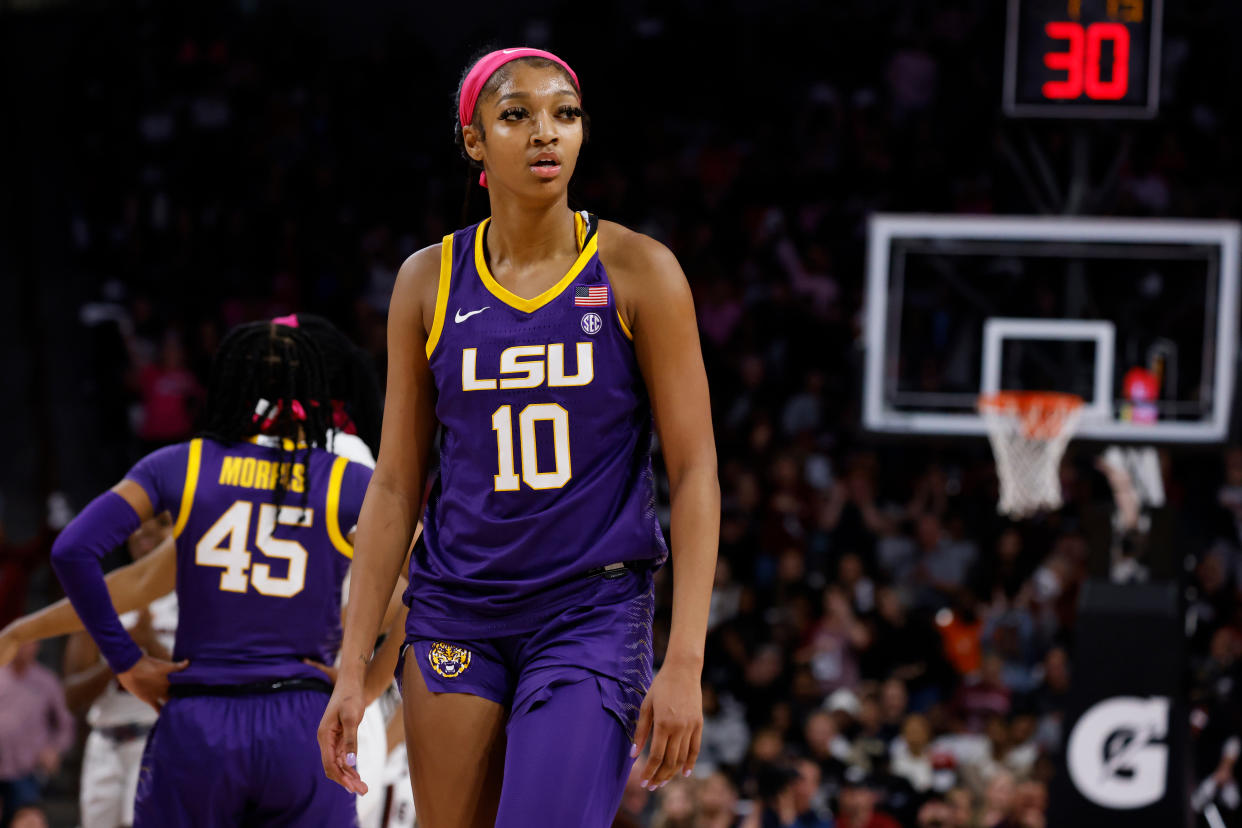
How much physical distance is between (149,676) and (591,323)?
1.83m

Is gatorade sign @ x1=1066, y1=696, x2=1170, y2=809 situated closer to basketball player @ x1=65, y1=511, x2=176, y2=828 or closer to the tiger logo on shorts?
basketball player @ x1=65, y1=511, x2=176, y2=828

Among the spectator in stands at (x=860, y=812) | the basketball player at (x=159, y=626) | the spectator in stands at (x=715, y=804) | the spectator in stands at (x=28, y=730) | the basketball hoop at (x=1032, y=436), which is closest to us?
the basketball player at (x=159, y=626)

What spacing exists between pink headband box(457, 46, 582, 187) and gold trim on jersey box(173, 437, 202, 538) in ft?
4.77

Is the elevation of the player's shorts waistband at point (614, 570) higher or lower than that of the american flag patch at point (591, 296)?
lower

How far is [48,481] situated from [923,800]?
678 cm

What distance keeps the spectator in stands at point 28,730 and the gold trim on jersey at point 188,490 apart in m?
6.24

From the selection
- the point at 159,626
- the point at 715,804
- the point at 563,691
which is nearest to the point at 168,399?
the point at 715,804

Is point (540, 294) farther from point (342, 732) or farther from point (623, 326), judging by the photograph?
point (342, 732)

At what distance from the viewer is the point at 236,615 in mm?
4020

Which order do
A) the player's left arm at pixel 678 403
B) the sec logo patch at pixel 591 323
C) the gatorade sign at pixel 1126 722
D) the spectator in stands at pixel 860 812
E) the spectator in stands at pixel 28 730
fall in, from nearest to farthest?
1. the player's left arm at pixel 678 403
2. the sec logo patch at pixel 591 323
3. the gatorade sign at pixel 1126 722
4. the spectator in stands at pixel 860 812
5. the spectator in stands at pixel 28 730

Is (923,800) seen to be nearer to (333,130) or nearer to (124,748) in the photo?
(124,748)

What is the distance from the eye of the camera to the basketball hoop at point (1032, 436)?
8.94 m

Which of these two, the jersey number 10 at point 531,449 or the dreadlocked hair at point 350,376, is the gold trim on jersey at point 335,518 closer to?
the dreadlocked hair at point 350,376

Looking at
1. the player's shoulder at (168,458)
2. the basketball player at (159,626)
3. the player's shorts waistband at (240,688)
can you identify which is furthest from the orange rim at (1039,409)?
the player's shoulder at (168,458)
